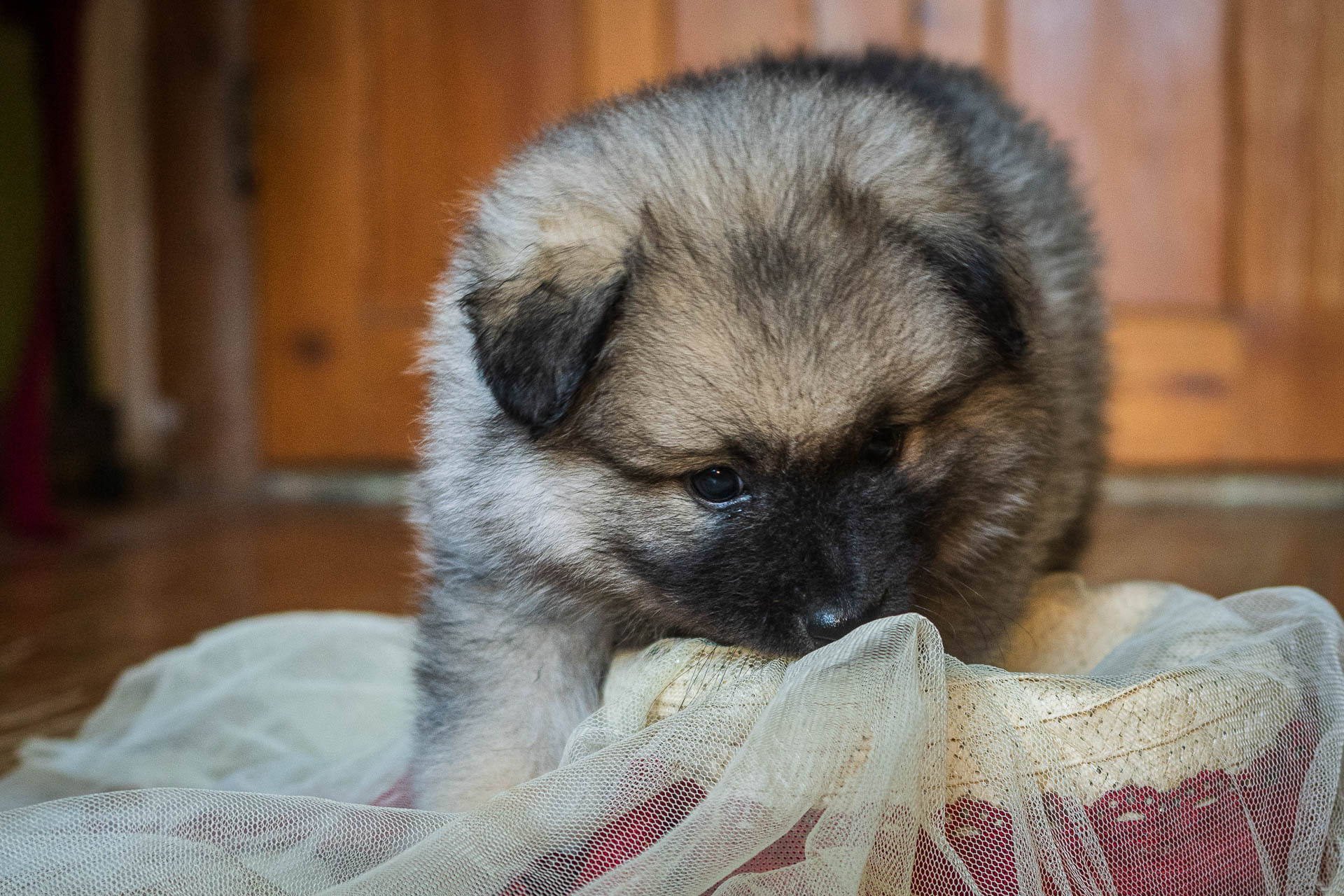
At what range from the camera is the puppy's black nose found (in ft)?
3.87

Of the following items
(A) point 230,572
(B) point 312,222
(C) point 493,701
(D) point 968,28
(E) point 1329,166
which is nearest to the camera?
(C) point 493,701

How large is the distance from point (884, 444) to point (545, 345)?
14.2 inches

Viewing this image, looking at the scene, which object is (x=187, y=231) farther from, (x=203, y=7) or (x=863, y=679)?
(x=863, y=679)

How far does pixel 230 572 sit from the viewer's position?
126 inches

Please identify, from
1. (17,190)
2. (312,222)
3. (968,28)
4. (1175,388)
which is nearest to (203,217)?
(312,222)

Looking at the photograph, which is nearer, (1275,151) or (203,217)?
(1275,151)

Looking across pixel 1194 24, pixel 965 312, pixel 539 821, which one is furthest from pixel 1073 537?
A: pixel 1194 24

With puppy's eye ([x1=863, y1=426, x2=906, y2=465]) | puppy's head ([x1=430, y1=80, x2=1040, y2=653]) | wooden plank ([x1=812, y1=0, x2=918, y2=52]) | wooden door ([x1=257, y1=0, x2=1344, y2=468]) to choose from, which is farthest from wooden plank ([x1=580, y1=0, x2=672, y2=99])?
puppy's eye ([x1=863, y1=426, x2=906, y2=465])

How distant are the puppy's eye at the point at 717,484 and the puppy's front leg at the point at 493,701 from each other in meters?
0.26

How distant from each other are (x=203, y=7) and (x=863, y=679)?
395 centimetres

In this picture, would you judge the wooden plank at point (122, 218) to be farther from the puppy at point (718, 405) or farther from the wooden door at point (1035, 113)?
the puppy at point (718, 405)

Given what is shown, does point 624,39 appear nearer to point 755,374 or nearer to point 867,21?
point 867,21

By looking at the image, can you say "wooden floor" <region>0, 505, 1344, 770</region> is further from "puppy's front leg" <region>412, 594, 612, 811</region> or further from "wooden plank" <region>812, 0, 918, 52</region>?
"wooden plank" <region>812, 0, 918, 52</region>

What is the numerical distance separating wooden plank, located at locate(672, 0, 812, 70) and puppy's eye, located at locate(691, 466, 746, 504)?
2.90 m
